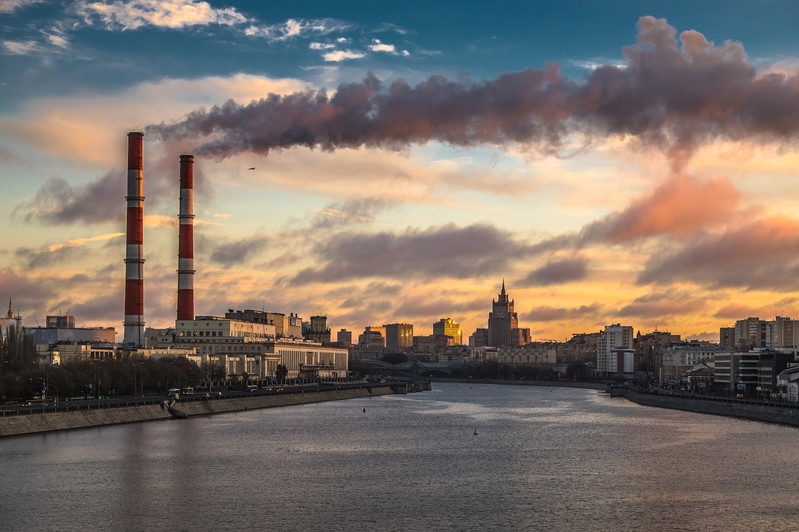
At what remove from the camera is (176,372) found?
110 metres

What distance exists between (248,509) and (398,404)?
274 feet

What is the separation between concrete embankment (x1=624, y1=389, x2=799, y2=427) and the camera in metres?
84.2

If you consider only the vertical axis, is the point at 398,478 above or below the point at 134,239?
below

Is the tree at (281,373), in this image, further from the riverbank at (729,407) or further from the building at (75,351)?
the riverbank at (729,407)

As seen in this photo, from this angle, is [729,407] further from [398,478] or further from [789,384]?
[398,478]

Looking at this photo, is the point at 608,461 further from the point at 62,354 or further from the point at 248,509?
the point at 62,354

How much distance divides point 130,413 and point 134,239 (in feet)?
114

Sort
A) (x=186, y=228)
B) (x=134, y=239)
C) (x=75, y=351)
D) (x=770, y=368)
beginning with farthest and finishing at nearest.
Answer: (x=770, y=368)
(x=186, y=228)
(x=75, y=351)
(x=134, y=239)

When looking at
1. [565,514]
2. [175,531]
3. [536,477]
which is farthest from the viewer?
[536,477]

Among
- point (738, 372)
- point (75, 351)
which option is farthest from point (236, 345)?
point (738, 372)

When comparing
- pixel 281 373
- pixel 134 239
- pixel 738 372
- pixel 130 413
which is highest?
pixel 134 239

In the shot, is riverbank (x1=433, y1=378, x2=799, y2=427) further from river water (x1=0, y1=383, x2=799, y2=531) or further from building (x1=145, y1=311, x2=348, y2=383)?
building (x1=145, y1=311, x2=348, y2=383)

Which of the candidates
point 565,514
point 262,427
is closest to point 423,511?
point 565,514

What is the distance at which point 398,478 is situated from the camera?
4909 centimetres
